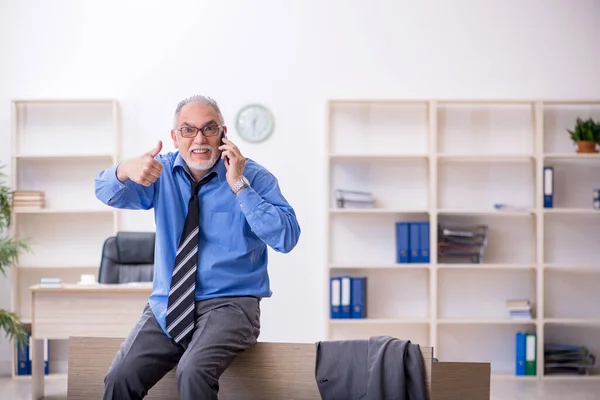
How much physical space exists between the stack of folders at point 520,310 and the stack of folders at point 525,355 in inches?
5.1

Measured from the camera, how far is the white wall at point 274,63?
609 centimetres

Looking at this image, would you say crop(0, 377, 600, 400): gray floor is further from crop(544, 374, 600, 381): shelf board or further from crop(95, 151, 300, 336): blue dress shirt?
crop(95, 151, 300, 336): blue dress shirt

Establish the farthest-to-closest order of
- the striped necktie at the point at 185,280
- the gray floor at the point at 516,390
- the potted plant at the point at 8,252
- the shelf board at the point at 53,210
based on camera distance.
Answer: the shelf board at the point at 53,210
the potted plant at the point at 8,252
the gray floor at the point at 516,390
the striped necktie at the point at 185,280

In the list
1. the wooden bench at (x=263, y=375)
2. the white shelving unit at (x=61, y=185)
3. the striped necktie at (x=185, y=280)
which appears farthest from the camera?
the white shelving unit at (x=61, y=185)

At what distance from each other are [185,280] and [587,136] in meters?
4.10

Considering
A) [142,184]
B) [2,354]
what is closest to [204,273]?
[142,184]

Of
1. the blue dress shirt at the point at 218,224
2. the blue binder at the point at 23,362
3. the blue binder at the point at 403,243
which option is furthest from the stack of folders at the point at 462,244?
the blue dress shirt at the point at 218,224

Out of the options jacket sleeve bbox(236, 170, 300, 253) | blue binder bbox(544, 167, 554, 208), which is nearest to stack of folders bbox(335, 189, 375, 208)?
blue binder bbox(544, 167, 554, 208)

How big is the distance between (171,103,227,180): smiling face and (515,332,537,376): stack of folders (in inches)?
146

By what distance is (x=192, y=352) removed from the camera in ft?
8.47

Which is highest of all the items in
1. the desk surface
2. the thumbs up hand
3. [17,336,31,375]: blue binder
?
the thumbs up hand

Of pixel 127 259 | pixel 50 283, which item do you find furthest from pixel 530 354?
pixel 50 283

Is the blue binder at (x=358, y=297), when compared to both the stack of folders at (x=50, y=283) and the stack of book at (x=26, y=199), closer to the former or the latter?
the stack of folders at (x=50, y=283)

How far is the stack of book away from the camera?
19.1 feet
